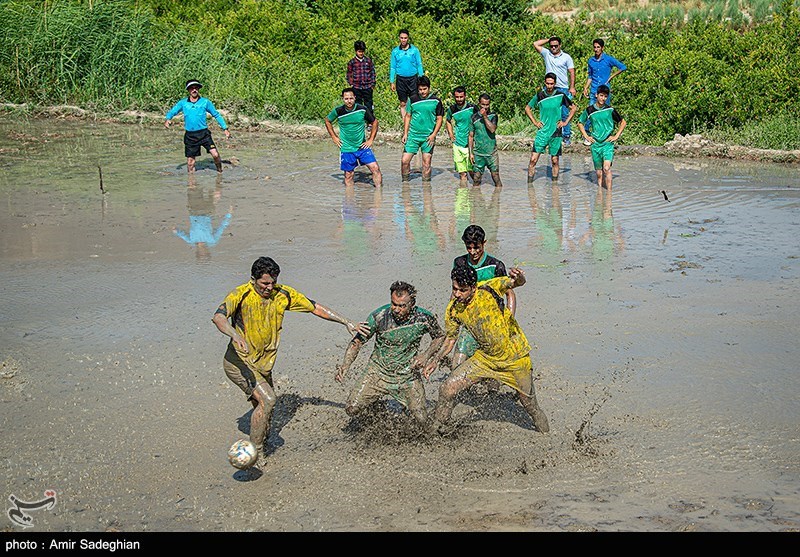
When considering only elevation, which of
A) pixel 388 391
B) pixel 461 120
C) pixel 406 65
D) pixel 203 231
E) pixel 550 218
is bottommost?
pixel 388 391

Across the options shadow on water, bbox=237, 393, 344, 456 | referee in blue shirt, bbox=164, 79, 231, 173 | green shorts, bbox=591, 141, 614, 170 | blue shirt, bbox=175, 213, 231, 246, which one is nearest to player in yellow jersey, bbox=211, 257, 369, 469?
shadow on water, bbox=237, 393, 344, 456

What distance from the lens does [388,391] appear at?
7.08 m

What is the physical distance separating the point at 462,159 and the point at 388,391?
342 inches

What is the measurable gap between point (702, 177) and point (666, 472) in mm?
10441

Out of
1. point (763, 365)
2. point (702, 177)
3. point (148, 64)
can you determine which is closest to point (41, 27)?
point (148, 64)

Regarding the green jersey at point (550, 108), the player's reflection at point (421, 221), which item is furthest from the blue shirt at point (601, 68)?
the player's reflection at point (421, 221)

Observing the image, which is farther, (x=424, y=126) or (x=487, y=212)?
(x=424, y=126)

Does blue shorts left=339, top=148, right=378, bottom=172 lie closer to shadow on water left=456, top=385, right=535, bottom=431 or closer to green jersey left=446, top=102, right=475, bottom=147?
green jersey left=446, top=102, right=475, bottom=147

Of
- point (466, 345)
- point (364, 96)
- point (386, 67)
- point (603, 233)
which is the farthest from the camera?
point (386, 67)

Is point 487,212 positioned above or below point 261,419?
above

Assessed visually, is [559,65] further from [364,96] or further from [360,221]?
[360,221]

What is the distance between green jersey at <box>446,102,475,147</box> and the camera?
49.6ft

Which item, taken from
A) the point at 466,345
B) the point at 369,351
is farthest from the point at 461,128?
the point at 466,345
